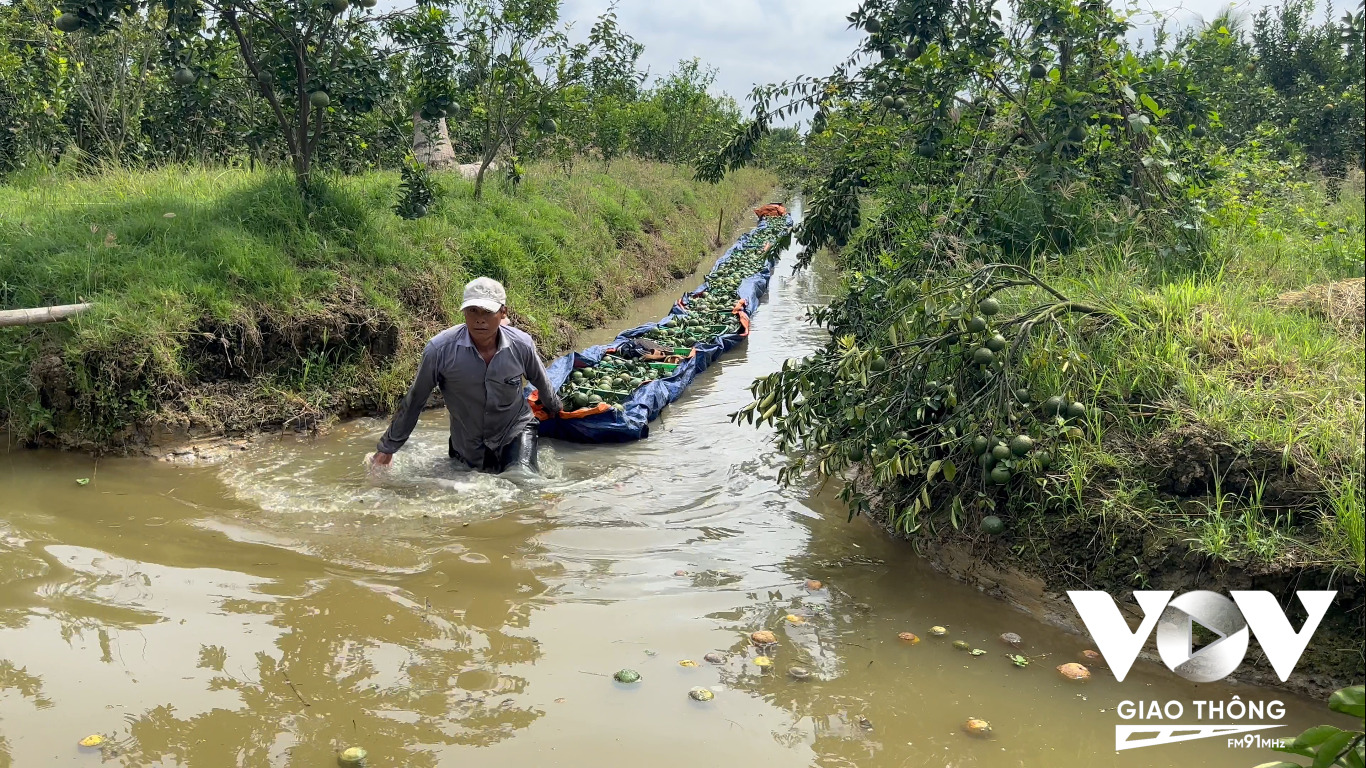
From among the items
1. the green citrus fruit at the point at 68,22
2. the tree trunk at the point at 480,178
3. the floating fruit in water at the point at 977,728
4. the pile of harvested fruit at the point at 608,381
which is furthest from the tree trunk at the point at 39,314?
the floating fruit in water at the point at 977,728

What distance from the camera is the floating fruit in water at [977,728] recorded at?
110 inches

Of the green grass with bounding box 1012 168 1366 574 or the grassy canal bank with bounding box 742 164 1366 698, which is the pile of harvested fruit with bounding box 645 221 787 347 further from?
the green grass with bounding box 1012 168 1366 574

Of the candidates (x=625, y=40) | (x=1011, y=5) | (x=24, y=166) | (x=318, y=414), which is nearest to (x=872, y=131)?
(x=1011, y=5)

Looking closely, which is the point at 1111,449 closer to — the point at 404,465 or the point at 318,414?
the point at 404,465

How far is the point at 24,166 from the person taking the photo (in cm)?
835

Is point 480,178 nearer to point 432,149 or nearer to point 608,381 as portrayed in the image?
point 432,149

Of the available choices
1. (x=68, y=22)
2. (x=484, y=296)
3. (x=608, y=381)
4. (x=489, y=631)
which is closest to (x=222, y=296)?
(x=68, y=22)

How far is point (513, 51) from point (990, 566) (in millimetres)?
7839

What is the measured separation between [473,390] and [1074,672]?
3.22 m

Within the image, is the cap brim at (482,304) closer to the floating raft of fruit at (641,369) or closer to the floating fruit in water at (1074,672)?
the floating raft of fruit at (641,369)

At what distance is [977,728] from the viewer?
111 inches

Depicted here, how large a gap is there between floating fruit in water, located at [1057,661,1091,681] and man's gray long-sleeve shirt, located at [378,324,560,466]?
3063 millimetres

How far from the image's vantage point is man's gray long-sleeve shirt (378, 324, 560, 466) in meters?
4.64

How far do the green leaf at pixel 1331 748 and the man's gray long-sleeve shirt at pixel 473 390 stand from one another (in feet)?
13.4
